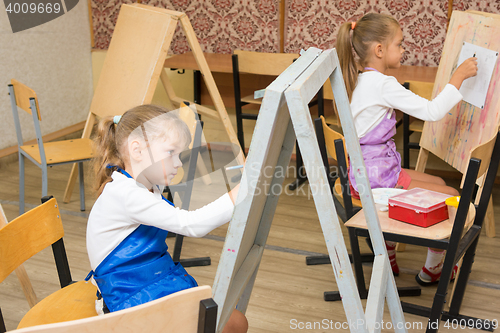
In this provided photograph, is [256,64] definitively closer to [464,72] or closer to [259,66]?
[259,66]

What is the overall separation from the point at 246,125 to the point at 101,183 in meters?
2.76

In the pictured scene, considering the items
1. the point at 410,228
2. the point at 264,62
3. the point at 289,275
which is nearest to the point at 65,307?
the point at 410,228

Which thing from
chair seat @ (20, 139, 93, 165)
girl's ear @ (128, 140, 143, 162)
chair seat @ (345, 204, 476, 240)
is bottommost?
chair seat @ (20, 139, 93, 165)

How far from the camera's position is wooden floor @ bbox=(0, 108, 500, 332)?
5.98ft

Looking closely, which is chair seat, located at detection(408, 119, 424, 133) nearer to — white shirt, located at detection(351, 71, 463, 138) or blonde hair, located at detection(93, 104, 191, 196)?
white shirt, located at detection(351, 71, 463, 138)

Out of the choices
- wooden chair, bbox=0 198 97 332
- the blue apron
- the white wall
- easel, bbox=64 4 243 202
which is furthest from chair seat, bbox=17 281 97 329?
the white wall

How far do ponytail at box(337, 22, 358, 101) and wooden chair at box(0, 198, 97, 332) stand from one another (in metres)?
1.24

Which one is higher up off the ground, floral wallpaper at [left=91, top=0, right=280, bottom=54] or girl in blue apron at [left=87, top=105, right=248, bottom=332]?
girl in blue apron at [left=87, top=105, right=248, bottom=332]

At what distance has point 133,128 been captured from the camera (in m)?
1.13

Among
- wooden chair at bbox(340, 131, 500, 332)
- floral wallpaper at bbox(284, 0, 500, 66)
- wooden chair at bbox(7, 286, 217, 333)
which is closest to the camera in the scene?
wooden chair at bbox(7, 286, 217, 333)

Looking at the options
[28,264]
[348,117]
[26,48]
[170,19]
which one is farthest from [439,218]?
[26,48]

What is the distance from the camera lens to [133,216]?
3.43ft

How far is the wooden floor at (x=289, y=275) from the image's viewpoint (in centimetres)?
182

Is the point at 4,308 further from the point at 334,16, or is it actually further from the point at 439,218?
the point at 334,16
